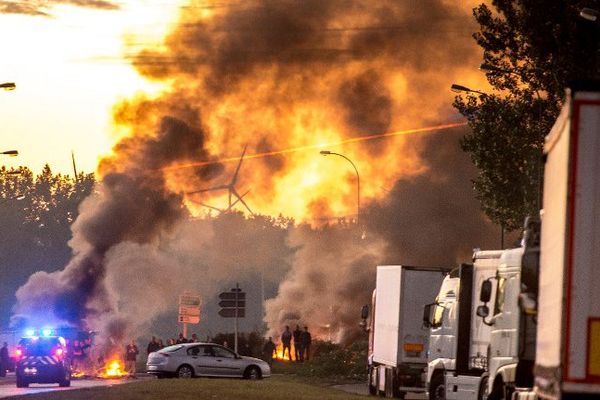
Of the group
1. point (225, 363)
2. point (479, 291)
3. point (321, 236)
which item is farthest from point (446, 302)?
point (321, 236)

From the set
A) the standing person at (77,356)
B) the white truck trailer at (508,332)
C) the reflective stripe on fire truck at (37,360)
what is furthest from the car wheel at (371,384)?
the standing person at (77,356)

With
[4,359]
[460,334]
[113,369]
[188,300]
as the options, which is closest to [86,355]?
[113,369]

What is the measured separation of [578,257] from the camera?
13.6 metres

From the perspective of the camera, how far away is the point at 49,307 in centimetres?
7300

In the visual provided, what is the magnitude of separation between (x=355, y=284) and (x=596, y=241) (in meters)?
70.4

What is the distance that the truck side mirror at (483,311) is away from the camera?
24.7 m

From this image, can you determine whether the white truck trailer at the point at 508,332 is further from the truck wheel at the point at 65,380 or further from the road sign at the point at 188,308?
the road sign at the point at 188,308

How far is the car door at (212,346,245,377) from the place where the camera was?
47.1m

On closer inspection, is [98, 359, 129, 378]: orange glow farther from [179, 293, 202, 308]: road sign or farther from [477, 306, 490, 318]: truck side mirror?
[477, 306, 490, 318]: truck side mirror

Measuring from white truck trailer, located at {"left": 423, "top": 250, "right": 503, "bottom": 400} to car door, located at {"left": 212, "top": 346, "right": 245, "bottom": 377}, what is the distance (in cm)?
1725

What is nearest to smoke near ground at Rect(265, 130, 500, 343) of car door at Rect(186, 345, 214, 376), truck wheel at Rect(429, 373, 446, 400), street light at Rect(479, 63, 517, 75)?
car door at Rect(186, 345, 214, 376)

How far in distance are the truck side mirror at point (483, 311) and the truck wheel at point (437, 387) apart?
5.12 m

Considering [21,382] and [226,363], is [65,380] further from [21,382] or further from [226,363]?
[226,363]

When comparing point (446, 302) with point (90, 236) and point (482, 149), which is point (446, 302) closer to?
point (482, 149)
